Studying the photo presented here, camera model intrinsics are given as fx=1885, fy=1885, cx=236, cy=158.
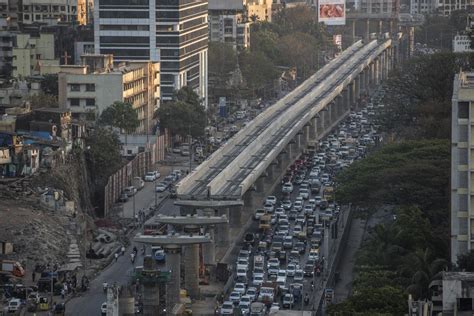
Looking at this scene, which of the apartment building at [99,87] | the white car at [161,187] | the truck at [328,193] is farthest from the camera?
the apartment building at [99,87]

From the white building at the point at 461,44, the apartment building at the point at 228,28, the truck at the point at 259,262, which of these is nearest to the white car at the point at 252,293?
the truck at the point at 259,262

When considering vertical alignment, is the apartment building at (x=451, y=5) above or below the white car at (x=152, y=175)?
above

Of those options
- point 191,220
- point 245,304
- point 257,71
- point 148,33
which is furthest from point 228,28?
point 245,304

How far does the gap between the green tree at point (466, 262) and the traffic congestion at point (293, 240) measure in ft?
21.0

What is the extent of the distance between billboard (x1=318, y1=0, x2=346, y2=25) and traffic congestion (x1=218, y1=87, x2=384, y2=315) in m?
55.3

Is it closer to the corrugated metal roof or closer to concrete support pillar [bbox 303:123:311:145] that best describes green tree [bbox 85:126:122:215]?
concrete support pillar [bbox 303:123:311:145]

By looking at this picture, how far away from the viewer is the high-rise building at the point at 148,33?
3201 inches

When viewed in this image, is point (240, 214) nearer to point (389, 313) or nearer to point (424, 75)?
point (424, 75)

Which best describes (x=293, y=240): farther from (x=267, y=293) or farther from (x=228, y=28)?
(x=228, y=28)

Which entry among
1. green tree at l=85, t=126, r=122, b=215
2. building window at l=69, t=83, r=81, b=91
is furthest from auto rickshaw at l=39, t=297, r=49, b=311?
building window at l=69, t=83, r=81, b=91

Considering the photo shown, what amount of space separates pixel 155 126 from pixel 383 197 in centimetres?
2551

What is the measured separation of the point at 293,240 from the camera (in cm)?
5531

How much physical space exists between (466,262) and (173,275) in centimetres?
950

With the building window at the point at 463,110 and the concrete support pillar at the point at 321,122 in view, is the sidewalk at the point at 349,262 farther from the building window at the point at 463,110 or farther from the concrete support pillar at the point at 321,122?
the concrete support pillar at the point at 321,122
